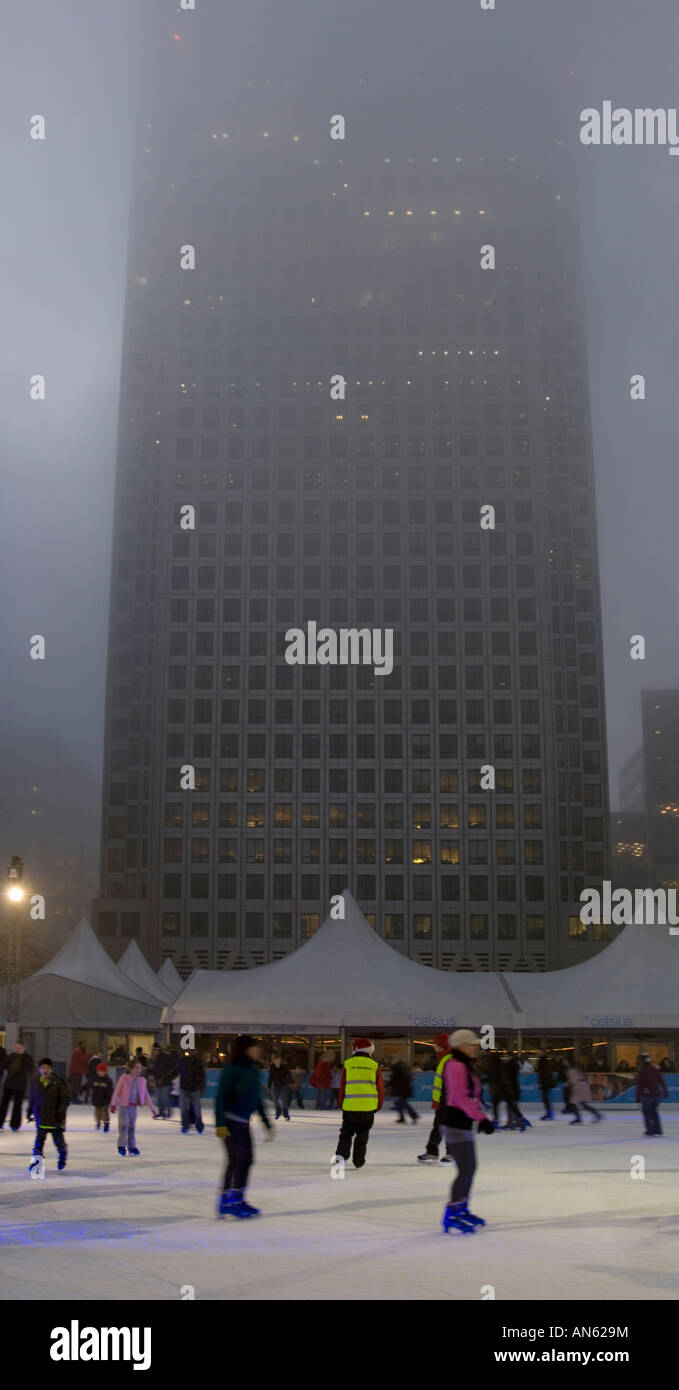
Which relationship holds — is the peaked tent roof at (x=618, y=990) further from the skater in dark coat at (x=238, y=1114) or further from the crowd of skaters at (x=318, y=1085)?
the skater in dark coat at (x=238, y=1114)

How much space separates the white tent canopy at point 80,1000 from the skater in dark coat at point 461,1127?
108 feet

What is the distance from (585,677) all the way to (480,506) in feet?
56.4

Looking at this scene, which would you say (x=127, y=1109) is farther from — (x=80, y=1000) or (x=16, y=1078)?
(x=80, y=1000)

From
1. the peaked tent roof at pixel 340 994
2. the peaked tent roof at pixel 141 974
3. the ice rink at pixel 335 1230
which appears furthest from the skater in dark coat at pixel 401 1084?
the peaked tent roof at pixel 141 974

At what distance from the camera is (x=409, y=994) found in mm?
37594

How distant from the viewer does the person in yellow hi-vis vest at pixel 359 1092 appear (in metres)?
15.5

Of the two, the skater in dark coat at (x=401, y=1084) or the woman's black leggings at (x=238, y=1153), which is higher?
the woman's black leggings at (x=238, y=1153)

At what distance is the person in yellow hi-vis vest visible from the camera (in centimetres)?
1548

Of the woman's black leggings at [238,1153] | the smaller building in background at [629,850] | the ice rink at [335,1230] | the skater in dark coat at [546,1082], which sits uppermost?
the smaller building in background at [629,850]

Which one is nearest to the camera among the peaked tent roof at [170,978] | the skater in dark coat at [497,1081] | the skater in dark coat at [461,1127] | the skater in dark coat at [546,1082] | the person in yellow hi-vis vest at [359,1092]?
the skater in dark coat at [461,1127]

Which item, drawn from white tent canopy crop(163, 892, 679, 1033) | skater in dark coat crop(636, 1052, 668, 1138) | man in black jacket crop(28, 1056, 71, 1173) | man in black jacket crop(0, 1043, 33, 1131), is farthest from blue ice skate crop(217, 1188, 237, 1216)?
white tent canopy crop(163, 892, 679, 1033)

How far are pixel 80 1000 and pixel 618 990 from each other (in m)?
17.3

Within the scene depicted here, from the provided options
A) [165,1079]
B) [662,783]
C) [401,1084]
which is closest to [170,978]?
[165,1079]

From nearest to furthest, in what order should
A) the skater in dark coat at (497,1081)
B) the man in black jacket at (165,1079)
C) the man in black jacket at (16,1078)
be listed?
the man in black jacket at (16,1078)
the skater in dark coat at (497,1081)
the man in black jacket at (165,1079)
